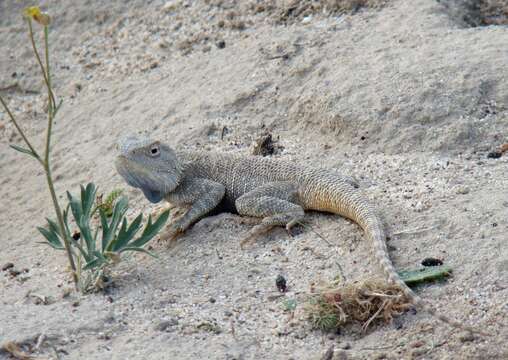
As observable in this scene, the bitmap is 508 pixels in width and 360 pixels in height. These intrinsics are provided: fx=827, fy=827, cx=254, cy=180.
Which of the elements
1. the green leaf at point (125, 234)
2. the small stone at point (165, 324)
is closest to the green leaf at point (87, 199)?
the green leaf at point (125, 234)

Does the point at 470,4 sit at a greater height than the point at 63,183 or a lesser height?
greater

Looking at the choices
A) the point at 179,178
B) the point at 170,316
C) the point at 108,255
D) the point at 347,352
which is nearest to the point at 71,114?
the point at 179,178

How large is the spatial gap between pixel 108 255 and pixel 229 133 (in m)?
2.66

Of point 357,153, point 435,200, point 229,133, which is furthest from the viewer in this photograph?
point 229,133

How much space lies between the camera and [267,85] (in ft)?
27.5

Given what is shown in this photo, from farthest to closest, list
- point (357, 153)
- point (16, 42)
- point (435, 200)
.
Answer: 1. point (16, 42)
2. point (357, 153)
3. point (435, 200)

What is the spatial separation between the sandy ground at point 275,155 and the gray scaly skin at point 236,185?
0.15 m

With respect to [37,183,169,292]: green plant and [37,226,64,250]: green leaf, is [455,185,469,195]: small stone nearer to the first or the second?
[37,183,169,292]: green plant

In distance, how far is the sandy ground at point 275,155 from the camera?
4.92 m

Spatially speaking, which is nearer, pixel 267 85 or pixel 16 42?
pixel 267 85

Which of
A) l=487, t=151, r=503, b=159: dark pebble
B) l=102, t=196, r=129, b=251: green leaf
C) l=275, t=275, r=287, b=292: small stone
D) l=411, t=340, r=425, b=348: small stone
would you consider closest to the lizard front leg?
l=102, t=196, r=129, b=251: green leaf

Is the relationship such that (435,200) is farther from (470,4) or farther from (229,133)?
(470,4)

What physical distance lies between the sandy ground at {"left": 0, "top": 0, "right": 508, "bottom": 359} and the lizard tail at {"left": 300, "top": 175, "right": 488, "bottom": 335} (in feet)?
0.33

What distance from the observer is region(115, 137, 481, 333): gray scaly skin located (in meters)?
6.17
